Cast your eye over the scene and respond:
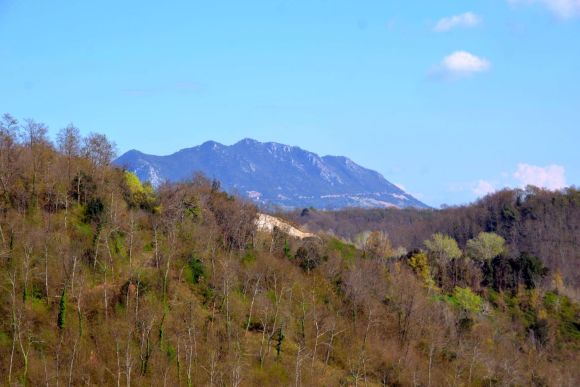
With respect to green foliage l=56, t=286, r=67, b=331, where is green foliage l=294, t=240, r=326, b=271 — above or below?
above

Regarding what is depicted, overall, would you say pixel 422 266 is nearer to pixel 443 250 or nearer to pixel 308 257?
pixel 443 250

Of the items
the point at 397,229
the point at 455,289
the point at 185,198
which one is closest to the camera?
the point at 185,198

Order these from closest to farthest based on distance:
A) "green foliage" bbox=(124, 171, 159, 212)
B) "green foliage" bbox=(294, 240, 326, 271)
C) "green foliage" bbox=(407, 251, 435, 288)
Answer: "green foliage" bbox=(124, 171, 159, 212), "green foliage" bbox=(294, 240, 326, 271), "green foliage" bbox=(407, 251, 435, 288)

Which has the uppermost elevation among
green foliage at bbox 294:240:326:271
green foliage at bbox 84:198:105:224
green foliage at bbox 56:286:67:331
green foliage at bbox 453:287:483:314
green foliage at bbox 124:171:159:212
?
green foliage at bbox 124:171:159:212

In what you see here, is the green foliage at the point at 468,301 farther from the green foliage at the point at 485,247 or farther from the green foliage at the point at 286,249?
the green foliage at the point at 286,249

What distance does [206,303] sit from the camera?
42594 mm

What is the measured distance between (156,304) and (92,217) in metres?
7.40

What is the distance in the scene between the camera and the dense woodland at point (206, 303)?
3616cm

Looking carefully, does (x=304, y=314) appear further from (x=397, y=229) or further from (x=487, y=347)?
(x=397, y=229)

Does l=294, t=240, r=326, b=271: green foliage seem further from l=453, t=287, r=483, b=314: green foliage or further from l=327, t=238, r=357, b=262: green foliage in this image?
l=453, t=287, r=483, b=314: green foliage

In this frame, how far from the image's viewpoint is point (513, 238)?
93312mm

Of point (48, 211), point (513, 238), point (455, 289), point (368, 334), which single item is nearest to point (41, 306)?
point (48, 211)

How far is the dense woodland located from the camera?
119 ft

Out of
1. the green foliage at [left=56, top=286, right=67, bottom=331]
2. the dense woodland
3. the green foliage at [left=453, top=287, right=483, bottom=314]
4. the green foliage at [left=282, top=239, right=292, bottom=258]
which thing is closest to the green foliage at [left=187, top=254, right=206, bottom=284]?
the dense woodland
